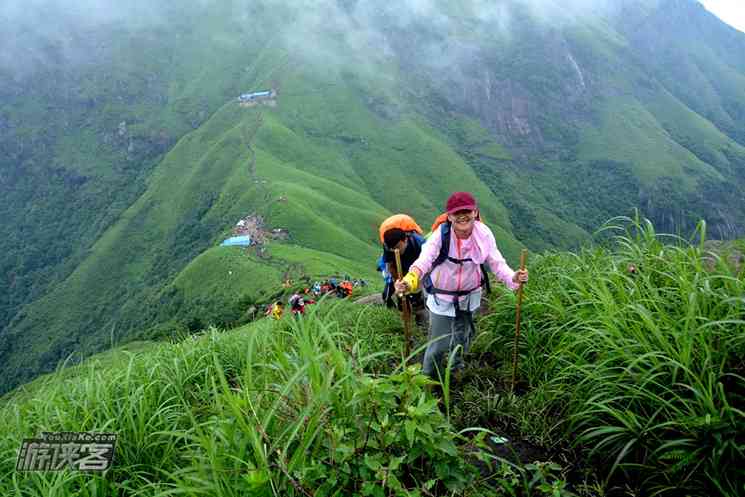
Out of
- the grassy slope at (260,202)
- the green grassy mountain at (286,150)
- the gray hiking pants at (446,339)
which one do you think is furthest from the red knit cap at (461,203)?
the grassy slope at (260,202)

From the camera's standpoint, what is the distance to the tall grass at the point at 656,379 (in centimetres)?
245

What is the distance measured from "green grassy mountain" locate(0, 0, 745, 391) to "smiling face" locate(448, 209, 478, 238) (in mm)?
34813

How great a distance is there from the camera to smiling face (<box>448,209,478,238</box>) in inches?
162

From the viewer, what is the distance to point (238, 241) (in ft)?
219

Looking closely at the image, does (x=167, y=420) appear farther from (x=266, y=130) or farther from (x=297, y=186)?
(x=266, y=130)

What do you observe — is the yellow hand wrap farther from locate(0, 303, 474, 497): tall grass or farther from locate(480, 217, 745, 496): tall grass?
locate(480, 217, 745, 496): tall grass

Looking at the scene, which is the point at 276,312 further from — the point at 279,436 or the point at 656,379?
the point at 656,379

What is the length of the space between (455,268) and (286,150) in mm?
111676

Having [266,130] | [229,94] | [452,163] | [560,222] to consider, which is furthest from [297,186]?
[229,94]

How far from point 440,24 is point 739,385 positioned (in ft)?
697

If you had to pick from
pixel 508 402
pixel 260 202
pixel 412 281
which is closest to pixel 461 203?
pixel 412 281

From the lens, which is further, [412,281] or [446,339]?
[446,339]

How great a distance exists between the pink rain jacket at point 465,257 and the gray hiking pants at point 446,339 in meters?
0.26

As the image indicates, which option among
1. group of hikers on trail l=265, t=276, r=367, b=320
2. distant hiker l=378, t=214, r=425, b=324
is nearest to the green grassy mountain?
group of hikers on trail l=265, t=276, r=367, b=320
